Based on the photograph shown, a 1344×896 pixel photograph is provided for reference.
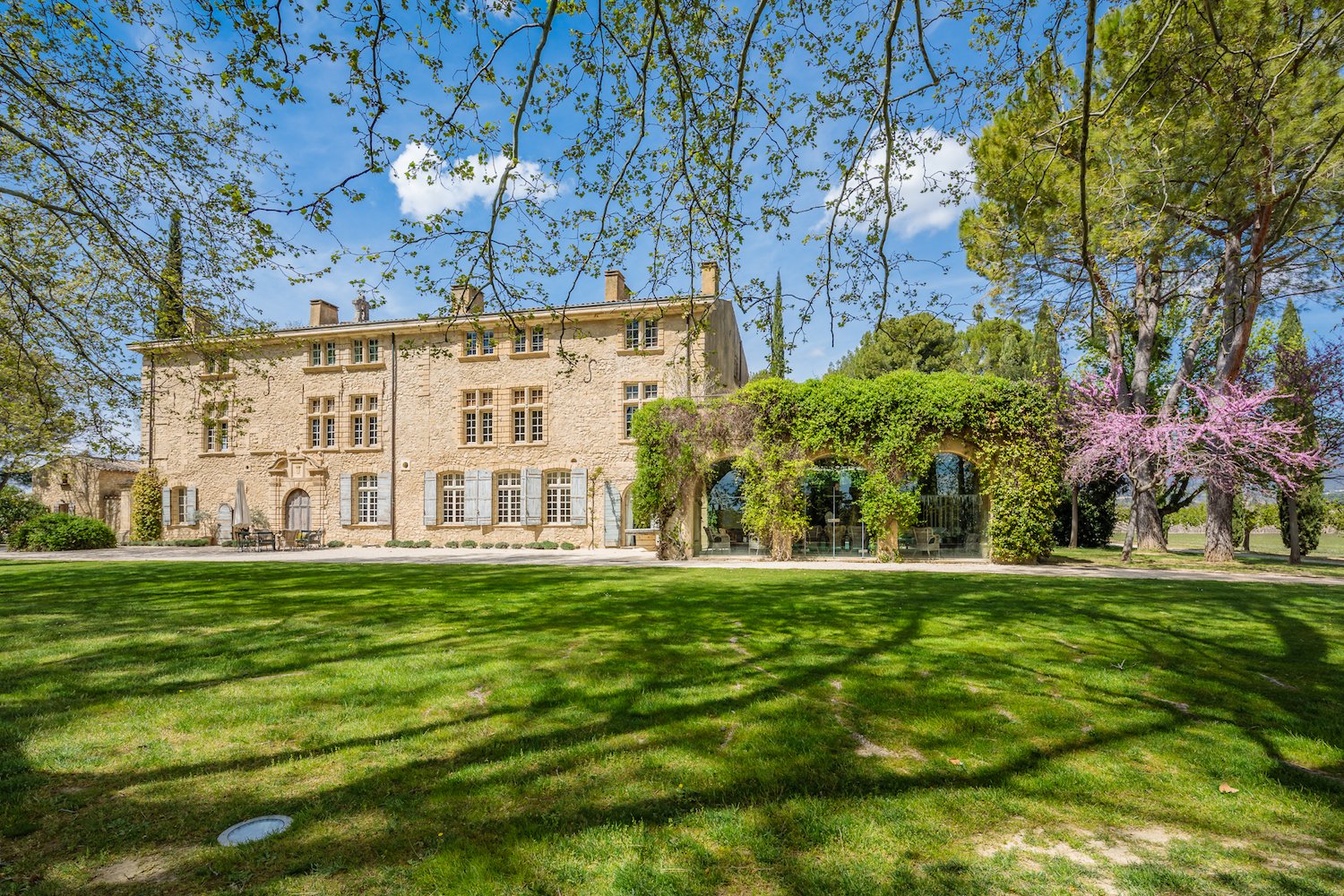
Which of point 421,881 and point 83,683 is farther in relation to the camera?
point 83,683

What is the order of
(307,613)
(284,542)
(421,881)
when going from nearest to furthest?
(421,881), (307,613), (284,542)

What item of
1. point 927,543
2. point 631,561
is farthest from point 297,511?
point 927,543

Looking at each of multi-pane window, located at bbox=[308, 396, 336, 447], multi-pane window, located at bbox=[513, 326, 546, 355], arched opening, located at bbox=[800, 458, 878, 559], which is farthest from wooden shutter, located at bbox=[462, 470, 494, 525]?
arched opening, located at bbox=[800, 458, 878, 559]

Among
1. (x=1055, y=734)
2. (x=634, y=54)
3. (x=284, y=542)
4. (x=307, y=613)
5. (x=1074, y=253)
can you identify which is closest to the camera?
(x=1055, y=734)

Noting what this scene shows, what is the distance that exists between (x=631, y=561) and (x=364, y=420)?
44.6 ft

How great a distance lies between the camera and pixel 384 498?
76.2 feet

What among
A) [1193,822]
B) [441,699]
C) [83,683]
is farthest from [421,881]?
[83,683]

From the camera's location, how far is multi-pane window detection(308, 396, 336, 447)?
2395cm

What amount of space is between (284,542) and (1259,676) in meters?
26.2

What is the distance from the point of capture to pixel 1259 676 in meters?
5.18

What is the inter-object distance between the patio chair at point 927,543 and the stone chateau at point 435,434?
755 centimetres

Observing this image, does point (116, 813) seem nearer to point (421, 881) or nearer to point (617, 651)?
point (421, 881)

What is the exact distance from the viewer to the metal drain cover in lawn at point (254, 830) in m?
2.54

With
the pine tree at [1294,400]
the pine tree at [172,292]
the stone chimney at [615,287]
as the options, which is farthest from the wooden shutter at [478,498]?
the pine tree at [1294,400]
